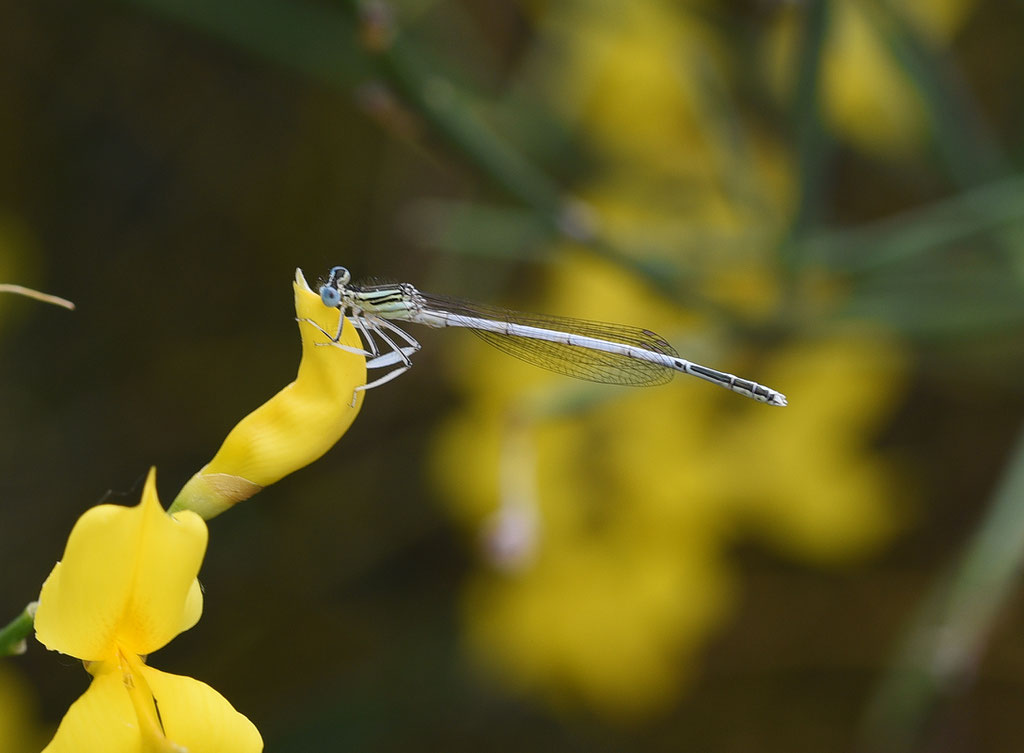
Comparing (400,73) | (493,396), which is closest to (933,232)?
(400,73)

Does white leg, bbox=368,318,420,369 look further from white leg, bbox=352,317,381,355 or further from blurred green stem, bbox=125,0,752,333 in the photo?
blurred green stem, bbox=125,0,752,333

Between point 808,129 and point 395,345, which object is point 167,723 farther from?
point 808,129

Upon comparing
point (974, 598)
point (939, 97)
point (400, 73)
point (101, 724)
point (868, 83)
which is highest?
point (868, 83)

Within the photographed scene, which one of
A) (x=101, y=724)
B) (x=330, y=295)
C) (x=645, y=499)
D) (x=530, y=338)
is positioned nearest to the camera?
(x=101, y=724)

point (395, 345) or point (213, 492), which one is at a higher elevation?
point (395, 345)

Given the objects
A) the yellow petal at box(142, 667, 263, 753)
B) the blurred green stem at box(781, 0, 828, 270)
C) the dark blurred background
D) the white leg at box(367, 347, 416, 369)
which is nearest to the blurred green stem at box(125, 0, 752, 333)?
the dark blurred background

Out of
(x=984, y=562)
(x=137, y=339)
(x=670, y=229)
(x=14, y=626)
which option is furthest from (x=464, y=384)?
(x=14, y=626)

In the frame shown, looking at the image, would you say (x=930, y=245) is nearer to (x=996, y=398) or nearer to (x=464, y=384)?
(x=464, y=384)
